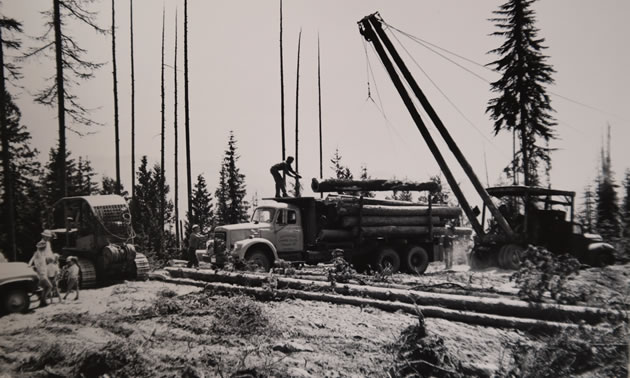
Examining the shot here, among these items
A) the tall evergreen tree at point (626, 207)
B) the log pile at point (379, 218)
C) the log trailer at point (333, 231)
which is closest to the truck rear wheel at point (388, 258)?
the log trailer at point (333, 231)

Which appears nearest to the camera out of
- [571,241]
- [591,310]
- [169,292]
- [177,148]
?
[591,310]

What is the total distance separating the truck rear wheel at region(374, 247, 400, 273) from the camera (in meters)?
12.7

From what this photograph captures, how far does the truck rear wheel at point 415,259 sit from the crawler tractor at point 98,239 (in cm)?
860

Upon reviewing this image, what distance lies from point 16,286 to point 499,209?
1277cm

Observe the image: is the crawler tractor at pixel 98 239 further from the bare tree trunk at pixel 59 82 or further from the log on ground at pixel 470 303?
the bare tree trunk at pixel 59 82

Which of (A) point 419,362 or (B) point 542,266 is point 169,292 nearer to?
(A) point 419,362

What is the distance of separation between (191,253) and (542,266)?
11.8 meters

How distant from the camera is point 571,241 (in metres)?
11.9

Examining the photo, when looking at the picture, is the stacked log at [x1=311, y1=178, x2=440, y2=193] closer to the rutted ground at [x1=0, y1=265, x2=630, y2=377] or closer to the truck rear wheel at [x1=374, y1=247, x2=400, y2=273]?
the truck rear wheel at [x1=374, y1=247, x2=400, y2=273]

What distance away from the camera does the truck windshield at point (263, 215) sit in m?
12.1

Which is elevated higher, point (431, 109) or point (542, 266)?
point (431, 109)

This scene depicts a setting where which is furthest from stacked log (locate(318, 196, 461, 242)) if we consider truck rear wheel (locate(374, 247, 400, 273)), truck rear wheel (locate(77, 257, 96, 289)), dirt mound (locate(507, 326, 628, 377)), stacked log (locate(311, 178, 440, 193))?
dirt mound (locate(507, 326, 628, 377))

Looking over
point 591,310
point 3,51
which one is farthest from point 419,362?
point 3,51

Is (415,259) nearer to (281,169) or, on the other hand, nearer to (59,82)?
(281,169)
